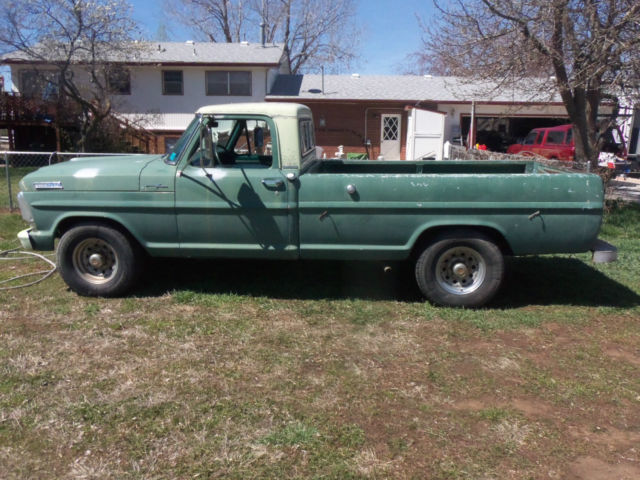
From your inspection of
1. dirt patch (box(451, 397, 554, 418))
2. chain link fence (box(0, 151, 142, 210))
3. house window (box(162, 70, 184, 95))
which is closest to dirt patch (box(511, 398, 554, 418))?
dirt patch (box(451, 397, 554, 418))

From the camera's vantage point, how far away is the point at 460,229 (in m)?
5.28

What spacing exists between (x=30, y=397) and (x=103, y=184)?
226cm

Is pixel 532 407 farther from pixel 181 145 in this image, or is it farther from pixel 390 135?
pixel 390 135

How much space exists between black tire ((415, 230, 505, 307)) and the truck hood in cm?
287

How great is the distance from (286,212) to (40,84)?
22112 mm

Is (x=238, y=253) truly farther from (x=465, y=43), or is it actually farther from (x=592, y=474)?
(x=465, y=43)

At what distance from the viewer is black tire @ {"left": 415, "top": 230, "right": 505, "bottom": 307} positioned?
526 centimetres

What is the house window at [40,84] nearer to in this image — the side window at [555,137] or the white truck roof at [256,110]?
the side window at [555,137]

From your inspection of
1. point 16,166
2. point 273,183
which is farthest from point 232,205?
point 16,166

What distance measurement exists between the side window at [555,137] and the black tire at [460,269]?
52.8 feet

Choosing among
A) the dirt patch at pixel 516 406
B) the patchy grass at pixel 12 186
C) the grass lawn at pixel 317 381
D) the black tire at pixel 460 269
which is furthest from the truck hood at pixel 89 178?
the patchy grass at pixel 12 186

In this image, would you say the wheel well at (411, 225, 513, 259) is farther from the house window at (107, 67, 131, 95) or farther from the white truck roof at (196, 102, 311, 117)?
the house window at (107, 67, 131, 95)

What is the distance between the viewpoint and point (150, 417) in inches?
138

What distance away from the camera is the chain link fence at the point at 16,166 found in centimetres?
1034
